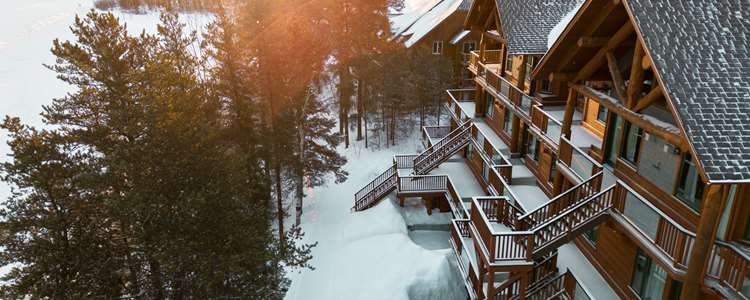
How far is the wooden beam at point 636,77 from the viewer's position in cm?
1172

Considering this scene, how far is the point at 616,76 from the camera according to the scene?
42.2 ft

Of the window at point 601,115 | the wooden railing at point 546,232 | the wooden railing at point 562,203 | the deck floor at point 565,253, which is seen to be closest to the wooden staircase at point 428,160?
the deck floor at point 565,253

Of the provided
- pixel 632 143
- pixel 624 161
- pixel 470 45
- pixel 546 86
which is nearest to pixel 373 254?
pixel 546 86

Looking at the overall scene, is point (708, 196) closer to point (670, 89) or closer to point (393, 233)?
point (670, 89)

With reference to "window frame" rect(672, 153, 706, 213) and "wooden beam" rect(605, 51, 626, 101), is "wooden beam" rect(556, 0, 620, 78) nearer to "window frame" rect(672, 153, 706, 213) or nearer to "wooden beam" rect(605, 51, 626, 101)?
"wooden beam" rect(605, 51, 626, 101)

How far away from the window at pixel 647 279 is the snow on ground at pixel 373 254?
7.83 metres

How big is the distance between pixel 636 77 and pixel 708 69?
195 cm

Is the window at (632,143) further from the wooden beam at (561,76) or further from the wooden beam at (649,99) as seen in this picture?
the wooden beam at (561,76)

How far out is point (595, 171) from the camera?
531 inches

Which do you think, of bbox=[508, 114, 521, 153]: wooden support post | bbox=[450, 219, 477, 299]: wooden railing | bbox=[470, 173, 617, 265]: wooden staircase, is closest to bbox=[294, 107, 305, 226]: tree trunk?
bbox=[450, 219, 477, 299]: wooden railing

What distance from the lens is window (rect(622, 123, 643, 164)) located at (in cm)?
1325

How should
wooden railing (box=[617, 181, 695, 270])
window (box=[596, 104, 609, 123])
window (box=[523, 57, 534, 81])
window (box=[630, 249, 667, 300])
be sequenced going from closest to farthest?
wooden railing (box=[617, 181, 695, 270]) → window (box=[630, 249, 667, 300]) → window (box=[596, 104, 609, 123]) → window (box=[523, 57, 534, 81])

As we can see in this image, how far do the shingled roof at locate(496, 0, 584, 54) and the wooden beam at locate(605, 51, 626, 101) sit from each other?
21.0 feet

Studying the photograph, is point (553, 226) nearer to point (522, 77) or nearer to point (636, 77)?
point (636, 77)
